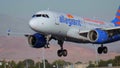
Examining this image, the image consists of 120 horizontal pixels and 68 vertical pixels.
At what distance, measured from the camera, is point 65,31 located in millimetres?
74625

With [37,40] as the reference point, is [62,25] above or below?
above

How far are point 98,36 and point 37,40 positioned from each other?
10962mm

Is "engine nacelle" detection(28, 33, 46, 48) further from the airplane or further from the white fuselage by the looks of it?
the white fuselage

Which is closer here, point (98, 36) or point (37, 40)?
point (98, 36)

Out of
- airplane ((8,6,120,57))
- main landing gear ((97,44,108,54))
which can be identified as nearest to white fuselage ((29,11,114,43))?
airplane ((8,6,120,57))

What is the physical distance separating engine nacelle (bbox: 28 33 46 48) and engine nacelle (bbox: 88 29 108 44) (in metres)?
8.53

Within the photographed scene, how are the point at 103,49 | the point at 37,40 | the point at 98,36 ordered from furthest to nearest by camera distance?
the point at 103,49 → the point at 37,40 → the point at 98,36

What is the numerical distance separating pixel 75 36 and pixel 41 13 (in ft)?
22.9

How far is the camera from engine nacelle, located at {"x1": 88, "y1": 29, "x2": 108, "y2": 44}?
74438 millimetres

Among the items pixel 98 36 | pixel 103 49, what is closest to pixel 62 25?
pixel 98 36

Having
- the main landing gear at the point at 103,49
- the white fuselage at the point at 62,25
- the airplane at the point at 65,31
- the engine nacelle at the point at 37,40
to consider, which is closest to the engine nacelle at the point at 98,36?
the airplane at the point at 65,31

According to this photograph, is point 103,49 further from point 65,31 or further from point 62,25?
point 62,25

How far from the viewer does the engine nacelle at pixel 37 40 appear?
7812cm

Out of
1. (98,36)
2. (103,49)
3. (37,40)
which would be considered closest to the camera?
(98,36)
